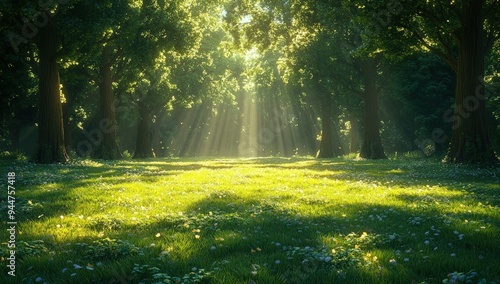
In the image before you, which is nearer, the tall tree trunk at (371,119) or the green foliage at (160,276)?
the green foliage at (160,276)

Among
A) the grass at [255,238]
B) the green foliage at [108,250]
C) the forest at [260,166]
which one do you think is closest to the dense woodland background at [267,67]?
the forest at [260,166]

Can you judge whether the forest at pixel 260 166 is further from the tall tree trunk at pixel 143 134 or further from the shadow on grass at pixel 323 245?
the tall tree trunk at pixel 143 134

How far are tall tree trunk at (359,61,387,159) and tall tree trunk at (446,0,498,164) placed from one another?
688 inches

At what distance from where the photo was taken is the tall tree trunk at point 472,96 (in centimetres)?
2511

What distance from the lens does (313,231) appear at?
8352 millimetres

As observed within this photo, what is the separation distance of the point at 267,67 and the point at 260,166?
24.4 m

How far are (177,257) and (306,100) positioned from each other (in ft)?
206

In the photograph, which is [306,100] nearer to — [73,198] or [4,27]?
[4,27]

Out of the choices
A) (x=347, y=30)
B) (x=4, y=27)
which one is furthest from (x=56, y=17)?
(x=347, y=30)

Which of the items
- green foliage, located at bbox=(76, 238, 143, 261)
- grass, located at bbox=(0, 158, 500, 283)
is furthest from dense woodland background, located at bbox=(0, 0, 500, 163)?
green foliage, located at bbox=(76, 238, 143, 261)

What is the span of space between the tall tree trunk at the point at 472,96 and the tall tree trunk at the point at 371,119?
17.5m

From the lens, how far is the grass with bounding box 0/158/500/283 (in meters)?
5.64

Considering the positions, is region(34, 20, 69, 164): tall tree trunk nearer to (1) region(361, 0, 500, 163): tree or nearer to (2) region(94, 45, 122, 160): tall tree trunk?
(2) region(94, 45, 122, 160): tall tree trunk

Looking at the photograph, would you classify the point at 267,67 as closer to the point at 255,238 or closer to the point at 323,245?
the point at 255,238
